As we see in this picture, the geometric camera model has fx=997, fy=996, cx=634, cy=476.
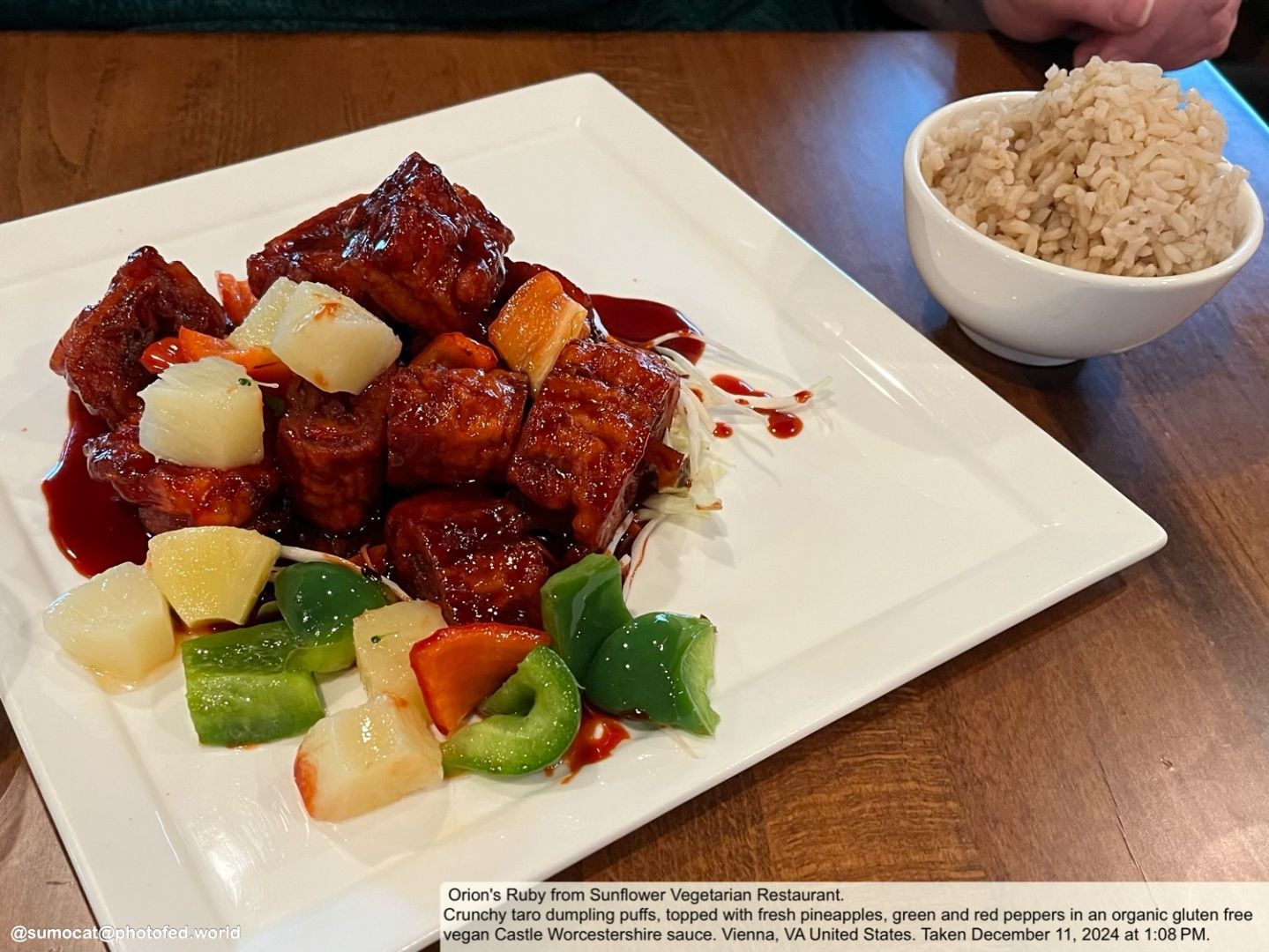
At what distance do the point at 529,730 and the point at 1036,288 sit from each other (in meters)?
1.49

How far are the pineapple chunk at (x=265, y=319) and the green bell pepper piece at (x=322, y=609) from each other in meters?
0.53

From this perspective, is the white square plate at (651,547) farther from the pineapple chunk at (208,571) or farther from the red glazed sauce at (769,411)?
the pineapple chunk at (208,571)

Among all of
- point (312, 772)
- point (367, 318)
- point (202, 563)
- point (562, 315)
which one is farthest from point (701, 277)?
point (312, 772)

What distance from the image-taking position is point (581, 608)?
65.3 inches

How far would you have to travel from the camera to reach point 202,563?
1729 mm

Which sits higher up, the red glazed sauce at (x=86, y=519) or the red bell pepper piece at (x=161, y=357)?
the red bell pepper piece at (x=161, y=357)

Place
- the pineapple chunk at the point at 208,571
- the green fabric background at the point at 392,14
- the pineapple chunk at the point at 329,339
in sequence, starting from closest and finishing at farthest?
the pineapple chunk at the point at 208,571
the pineapple chunk at the point at 329,339
the green fabric background at the point at 392,14

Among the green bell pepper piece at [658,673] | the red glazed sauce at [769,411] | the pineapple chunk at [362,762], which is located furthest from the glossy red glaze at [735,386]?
the pineapple chunk at [362,762]

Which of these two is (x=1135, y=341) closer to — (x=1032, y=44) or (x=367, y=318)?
(x=367, y=318)

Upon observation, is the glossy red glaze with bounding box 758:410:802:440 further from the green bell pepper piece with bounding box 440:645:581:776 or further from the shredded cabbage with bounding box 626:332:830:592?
the green bell pepper piece with bounding box 440:645:581:776

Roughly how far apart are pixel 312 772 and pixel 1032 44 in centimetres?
364

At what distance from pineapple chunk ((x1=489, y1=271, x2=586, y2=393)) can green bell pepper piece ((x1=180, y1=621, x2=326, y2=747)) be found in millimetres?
711

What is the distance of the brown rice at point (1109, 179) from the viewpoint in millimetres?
2176

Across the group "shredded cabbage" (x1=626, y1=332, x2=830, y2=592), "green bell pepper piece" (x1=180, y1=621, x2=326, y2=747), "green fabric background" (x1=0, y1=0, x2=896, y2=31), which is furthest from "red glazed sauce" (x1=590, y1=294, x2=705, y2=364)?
"green fabric background" (x1=0, y1=0, x2=896, y2=31)
